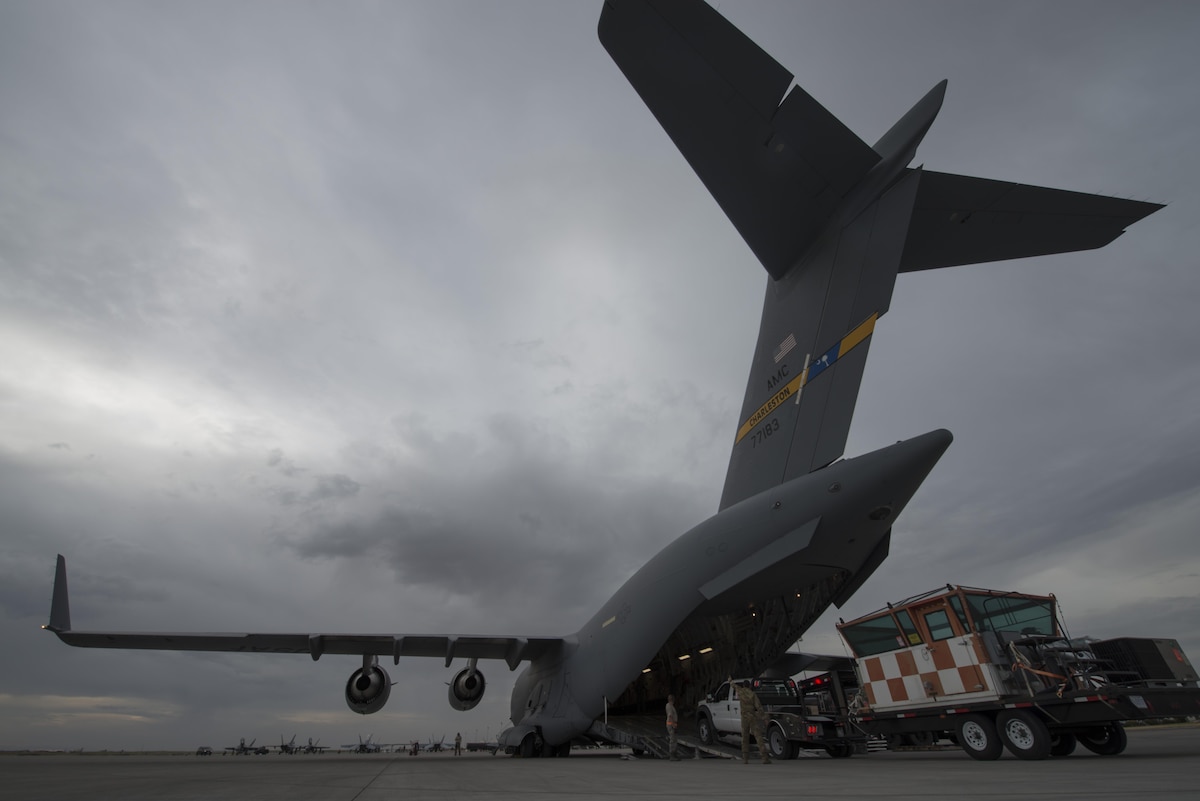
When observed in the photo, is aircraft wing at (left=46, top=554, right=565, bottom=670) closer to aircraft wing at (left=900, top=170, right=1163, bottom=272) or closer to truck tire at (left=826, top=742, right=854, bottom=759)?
truck tire at (left=826, top=742, right=854, bottom=759)

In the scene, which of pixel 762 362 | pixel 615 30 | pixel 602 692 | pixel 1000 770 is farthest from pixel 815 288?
pixel 602 692

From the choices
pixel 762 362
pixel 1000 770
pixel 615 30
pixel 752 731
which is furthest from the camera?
pixel 762 362

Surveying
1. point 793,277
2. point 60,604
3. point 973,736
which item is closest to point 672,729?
point 973,736

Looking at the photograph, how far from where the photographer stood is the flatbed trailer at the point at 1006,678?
631 centimetres

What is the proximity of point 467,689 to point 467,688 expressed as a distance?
0.06ft

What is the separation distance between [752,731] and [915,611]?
2.88 meters

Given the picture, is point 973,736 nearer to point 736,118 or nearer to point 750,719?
point 750,719

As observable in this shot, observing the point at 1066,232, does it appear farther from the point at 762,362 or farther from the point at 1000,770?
the point at 1000,770

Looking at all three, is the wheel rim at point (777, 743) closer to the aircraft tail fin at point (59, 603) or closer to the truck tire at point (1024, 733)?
the truck tire at point (1024, 733)

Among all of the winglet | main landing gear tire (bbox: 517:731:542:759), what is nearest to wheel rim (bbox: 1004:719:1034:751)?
main landing gear tire (bbox: 517:731:542:759)

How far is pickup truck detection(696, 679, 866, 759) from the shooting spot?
28.7ft

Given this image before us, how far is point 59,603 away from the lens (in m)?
11.5

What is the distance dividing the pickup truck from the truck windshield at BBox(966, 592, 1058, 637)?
9.09ft

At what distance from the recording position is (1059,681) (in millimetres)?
6527
